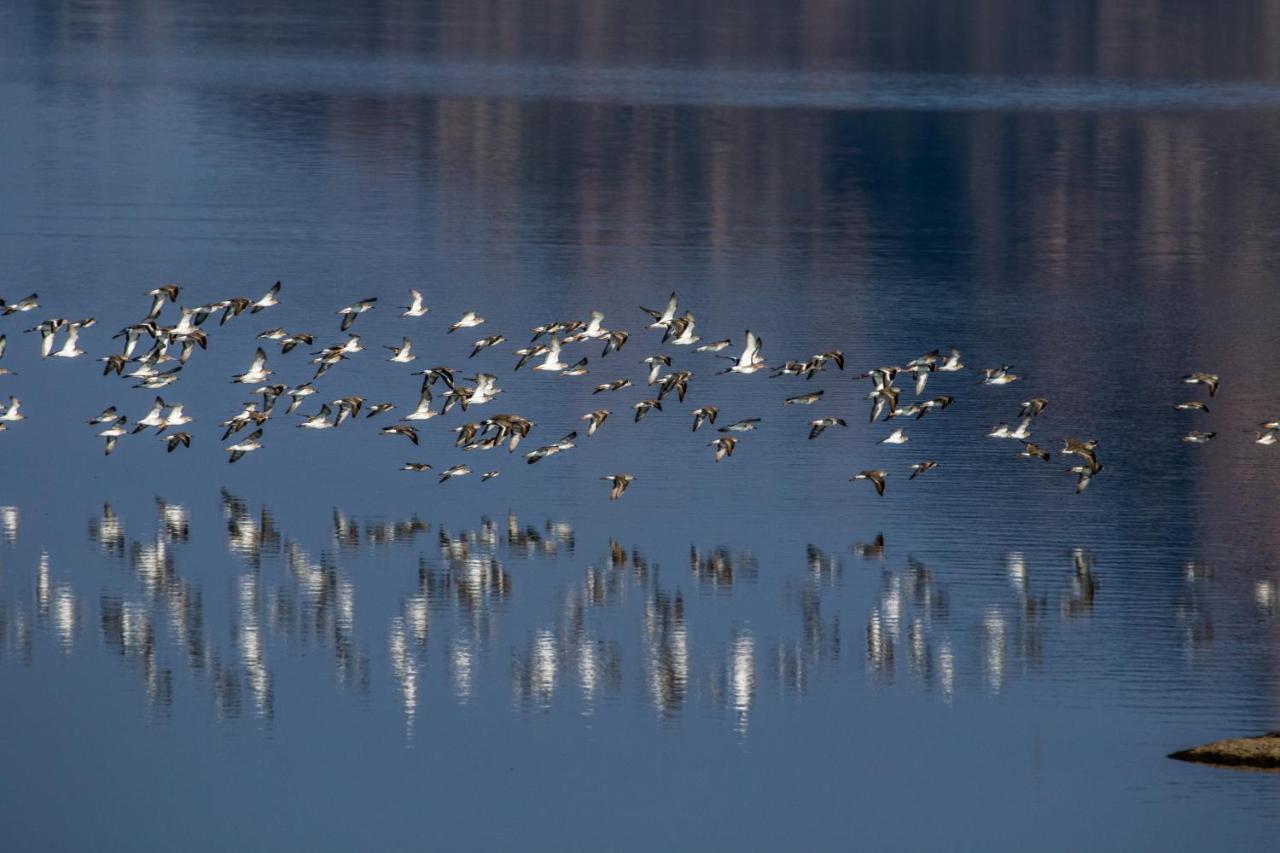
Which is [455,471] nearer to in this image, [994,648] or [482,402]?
[482,402]

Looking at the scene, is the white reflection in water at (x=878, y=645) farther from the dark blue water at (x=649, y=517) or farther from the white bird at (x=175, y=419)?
the white bird at (x=175, y=419)

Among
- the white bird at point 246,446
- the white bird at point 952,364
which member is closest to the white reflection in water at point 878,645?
the white bird at point 952,364

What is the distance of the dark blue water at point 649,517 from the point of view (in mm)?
33688

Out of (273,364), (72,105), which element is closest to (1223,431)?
(273,364)

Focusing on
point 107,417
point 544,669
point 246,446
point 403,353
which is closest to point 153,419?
point 107,417

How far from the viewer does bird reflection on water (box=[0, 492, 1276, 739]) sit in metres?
37.4

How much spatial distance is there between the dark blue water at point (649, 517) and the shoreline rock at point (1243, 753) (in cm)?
35

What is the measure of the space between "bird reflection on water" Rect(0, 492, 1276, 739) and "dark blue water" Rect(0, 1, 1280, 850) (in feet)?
A: 0.33

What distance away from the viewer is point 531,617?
40.1 meters

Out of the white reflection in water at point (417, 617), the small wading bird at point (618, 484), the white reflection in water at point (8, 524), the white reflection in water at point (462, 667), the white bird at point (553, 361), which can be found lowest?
the white reflection in water at point (462, 667)

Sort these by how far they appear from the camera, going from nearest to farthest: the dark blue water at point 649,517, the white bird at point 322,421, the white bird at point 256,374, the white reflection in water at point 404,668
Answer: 1. the dark blue water at point 649,517
2. the white reflection in water at point 404,668
3. the white bird at point 322,421
4. the white bird at point 256,374

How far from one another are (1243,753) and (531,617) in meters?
11.7

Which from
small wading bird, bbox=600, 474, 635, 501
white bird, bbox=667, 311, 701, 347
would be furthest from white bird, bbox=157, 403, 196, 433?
white bird, bbox=667, 311, 701, 347

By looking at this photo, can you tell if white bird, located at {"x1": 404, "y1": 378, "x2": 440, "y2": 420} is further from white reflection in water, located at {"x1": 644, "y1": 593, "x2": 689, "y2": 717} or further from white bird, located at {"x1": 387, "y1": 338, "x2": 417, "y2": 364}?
white reflection in water, located at {"x1": 644, "y1": 593, "x2": 689, "y2": 717}
